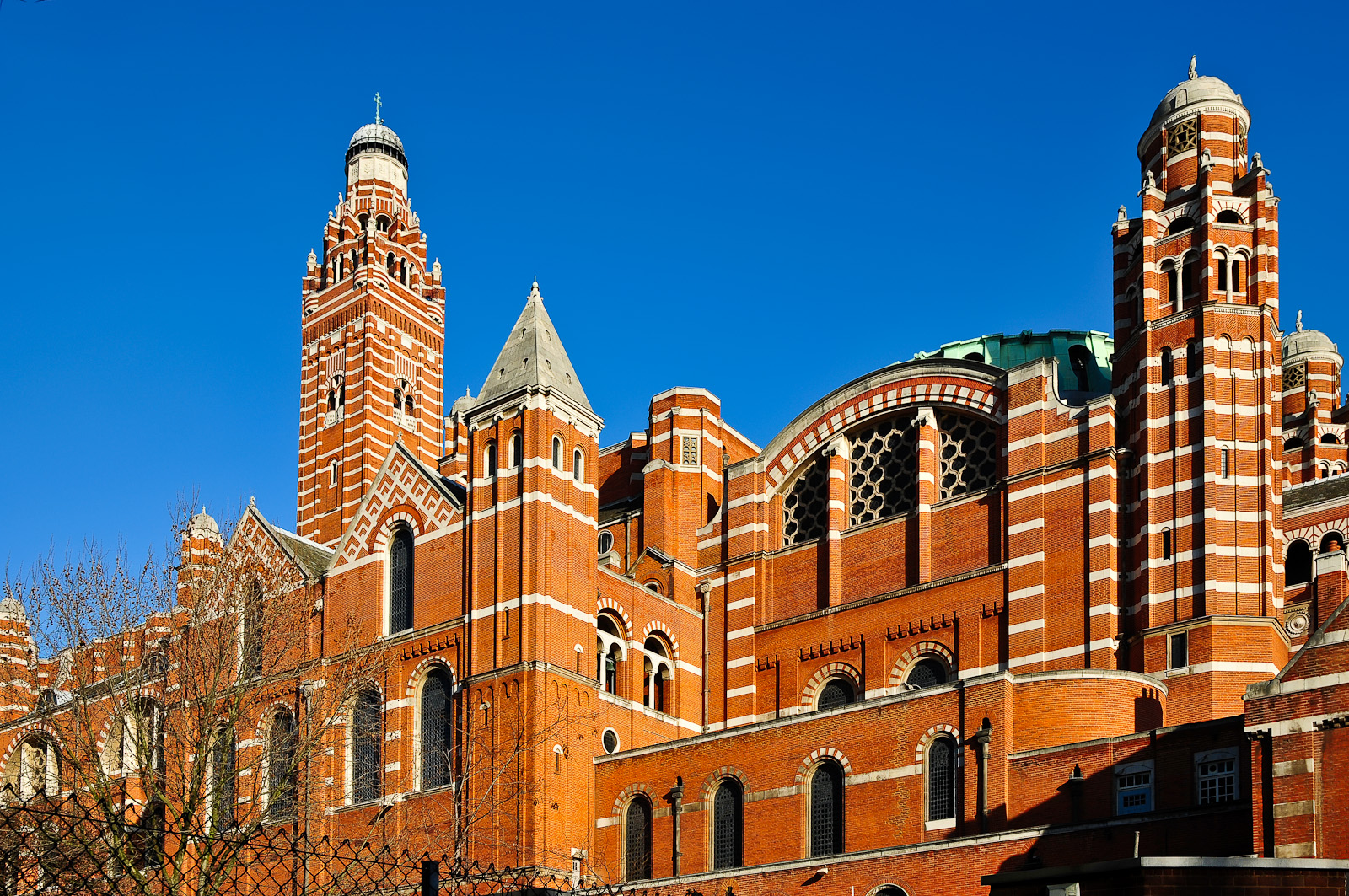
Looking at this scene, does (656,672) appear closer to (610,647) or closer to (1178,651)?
(610,647)

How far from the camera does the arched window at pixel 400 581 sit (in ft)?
157

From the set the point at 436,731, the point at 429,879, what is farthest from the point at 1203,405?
the point at 429,879

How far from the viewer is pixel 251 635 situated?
3888 cm

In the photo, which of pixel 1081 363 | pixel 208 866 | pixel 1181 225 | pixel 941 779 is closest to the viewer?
pixel 208 866

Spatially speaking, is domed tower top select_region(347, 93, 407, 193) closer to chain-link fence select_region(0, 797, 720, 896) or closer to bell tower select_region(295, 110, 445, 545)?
bell tower select_region(295, 110, 445, 545)

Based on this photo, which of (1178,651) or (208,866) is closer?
(208,866)

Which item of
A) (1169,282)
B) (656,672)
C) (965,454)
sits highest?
(1169,282)

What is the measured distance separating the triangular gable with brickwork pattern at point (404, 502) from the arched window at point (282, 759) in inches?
199

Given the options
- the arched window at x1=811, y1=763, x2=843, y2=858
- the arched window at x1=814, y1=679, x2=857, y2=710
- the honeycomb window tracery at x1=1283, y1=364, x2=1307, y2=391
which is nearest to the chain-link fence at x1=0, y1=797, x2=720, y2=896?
the arched window at x1=811, y1=763, x2=843, y2=858

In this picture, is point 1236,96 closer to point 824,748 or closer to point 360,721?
point 824,748

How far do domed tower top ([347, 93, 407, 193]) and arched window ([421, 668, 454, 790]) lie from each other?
44530 mm

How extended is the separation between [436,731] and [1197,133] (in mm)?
27648

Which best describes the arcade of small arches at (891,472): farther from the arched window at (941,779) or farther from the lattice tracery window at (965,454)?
the arched window at (941,779)

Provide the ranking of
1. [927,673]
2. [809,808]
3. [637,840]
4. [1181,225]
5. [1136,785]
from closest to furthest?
[1136,785], [809,808], [637,840], [927,673], [1181,225]
